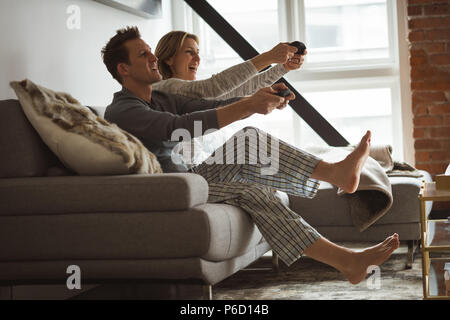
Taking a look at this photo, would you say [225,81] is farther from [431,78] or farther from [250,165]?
[431,78]

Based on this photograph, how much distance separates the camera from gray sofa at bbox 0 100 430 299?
199 centimetres

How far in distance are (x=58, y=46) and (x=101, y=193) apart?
3.88 ft

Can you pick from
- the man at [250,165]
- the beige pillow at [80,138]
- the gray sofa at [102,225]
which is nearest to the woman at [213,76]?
the man at [250,165]

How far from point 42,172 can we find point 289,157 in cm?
90

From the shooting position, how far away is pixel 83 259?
2068 millimetres

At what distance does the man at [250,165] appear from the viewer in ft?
7.26

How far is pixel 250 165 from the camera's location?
2482 millimetres

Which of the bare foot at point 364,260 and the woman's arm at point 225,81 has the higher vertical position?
the woman's arm at point 225,81

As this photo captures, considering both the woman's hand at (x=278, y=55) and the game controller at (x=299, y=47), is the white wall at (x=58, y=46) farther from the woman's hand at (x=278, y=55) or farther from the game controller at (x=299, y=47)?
the game controller at (x=299, y=47)

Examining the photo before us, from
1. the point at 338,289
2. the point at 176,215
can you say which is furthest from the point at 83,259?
the point at 338,289

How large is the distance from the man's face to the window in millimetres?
2252

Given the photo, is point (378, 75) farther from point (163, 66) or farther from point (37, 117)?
point (37, 117)

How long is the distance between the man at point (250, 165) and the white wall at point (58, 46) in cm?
32

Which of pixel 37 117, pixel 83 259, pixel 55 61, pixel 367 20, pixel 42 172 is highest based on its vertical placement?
pixel 367 20
